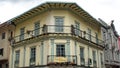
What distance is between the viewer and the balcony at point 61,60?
79.3 feet

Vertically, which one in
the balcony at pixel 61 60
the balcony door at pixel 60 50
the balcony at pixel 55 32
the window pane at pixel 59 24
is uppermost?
the window pane at pixel 59 24

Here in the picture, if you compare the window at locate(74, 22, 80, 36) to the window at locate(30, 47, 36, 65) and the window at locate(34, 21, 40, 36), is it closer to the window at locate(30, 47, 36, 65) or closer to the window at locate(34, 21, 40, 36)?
the window at locate(34, 21, 40, 36)

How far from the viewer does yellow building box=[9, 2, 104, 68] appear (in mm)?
25203

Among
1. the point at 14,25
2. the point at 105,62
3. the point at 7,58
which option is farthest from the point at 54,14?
the point at 105,62

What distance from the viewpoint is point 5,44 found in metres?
32.0

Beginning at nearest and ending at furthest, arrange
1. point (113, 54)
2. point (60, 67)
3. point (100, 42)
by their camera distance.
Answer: point (60, 67) → point (100, 42) → point (113, 54)

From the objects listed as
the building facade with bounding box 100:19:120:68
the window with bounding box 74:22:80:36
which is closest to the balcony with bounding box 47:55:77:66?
the window with bounding box 74:22:80:36

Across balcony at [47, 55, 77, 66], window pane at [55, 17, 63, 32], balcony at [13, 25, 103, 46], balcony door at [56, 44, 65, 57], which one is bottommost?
balcony at [47, 55, 77, 66]

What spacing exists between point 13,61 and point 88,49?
979 cm

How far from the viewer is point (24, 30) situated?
97.6 feet

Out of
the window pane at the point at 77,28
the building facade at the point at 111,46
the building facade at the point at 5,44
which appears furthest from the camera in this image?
the building facade at the point at 111,46

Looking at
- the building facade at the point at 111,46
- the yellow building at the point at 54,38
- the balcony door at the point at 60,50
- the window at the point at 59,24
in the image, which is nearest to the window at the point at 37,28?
the yellow building at the point at 54,38

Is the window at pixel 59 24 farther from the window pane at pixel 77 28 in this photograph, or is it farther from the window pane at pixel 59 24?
the window pane at pixel 77 28

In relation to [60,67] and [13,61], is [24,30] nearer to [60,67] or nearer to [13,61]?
[13,61]
